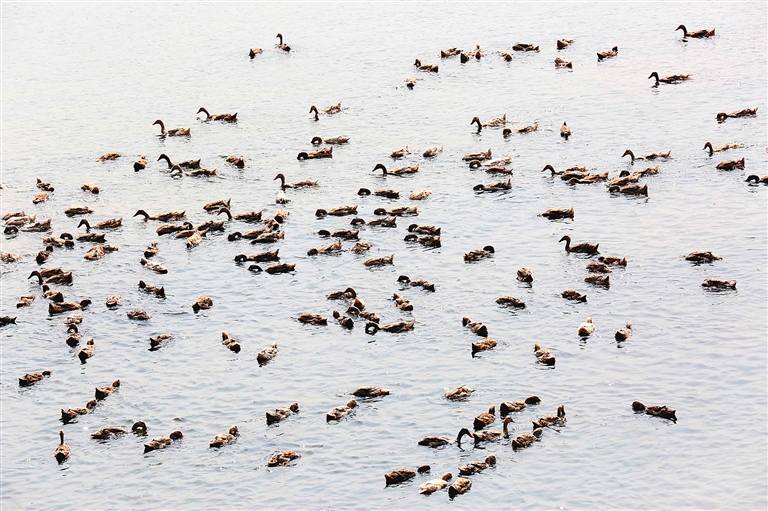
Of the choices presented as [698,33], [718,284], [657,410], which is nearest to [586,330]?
[657,410]

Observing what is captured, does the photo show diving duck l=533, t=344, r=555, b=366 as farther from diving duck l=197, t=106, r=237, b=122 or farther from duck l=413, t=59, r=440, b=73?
duck l=413, t=59, r=440, b=73

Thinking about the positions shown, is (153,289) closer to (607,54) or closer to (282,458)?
(282,458)

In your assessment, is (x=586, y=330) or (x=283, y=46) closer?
(x=586, y=330)

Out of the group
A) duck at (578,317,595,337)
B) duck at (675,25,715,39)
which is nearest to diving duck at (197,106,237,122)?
duck at (675,25,715,39)

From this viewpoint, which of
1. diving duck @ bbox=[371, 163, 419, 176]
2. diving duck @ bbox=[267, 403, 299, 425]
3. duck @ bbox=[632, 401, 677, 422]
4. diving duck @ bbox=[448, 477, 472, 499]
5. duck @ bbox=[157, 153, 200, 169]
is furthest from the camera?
duck @ bbox=[157, 153, 200, 169]

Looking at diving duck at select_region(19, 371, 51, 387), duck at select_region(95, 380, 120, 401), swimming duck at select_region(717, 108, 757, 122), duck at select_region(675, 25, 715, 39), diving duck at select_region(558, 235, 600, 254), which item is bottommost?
duck at select_region(95, 380, 120, 401)

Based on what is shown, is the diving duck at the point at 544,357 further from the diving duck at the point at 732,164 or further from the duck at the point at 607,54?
the duck at the point at 607,54

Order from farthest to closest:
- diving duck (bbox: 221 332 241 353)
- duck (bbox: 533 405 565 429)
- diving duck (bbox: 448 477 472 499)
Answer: diving duck (bbox: 221 332 241 353)
duck (bbox: 533 405 565 429)
diving duck (bbox: 448 477 472 499)
